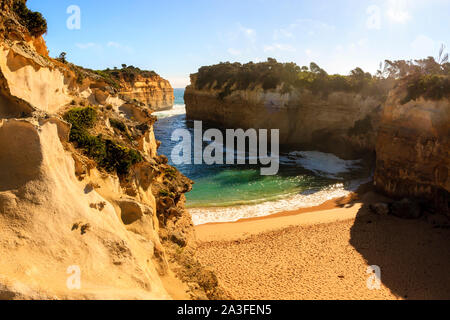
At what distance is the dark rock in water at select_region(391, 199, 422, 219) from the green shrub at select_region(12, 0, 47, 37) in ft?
72.3

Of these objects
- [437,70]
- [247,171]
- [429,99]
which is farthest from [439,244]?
[437,70]

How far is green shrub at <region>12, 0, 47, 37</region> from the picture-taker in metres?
10.7

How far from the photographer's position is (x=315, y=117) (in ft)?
131

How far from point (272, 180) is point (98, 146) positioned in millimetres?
21162

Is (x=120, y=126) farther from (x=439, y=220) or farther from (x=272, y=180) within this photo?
(x=439, y=220)

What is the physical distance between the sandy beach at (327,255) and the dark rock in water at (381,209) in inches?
18.2

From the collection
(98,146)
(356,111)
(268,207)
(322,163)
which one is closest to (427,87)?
(268,207)

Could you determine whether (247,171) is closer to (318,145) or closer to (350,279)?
(318,145)

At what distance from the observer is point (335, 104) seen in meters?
38.0

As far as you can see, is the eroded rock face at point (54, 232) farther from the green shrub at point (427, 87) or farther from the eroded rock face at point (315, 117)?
the eroded rock face at point (315, 117)

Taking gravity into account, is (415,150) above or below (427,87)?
below

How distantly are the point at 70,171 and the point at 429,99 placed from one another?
2222 centimetres

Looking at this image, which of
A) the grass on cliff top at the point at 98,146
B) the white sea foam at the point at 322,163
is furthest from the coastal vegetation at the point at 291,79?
the grass on cliff top at the point at 98,146
